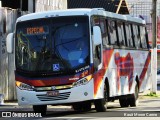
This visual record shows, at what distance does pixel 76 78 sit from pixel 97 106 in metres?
1.73

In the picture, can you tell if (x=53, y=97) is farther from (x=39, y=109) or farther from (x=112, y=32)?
(x=112, y=32)

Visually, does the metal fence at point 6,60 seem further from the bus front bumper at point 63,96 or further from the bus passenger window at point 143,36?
the bus front bumper at point 63,96

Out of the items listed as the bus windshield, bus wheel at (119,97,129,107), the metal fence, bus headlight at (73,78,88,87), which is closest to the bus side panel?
bus headlight at (73,78,88,87)

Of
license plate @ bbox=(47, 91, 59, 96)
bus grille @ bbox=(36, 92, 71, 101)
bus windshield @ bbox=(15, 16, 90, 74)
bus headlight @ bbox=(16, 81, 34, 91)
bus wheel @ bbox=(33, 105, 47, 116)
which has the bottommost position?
bus wheel @ bbox=(33, 105, 47, 116)

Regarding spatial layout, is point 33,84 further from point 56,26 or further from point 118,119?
point 118,119

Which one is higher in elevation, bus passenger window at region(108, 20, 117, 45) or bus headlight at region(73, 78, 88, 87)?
bus passenger window at region(108, 20, 117, 45)

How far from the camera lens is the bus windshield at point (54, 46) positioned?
17.8m

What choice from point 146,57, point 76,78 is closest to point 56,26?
point 76,78

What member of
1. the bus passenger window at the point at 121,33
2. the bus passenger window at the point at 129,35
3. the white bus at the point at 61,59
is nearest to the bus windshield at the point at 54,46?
the white bus at the point at 61,59

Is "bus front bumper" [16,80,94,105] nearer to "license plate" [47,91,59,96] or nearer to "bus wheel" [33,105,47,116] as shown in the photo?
"license plate" [47,91,59,96]

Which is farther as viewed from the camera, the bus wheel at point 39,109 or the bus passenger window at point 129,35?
the bus passenger window at point 129,35

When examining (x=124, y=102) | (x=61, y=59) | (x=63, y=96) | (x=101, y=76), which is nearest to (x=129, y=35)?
(x=124, y=102)

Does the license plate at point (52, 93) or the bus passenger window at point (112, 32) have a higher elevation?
the bus passenger window at point (112, 32)

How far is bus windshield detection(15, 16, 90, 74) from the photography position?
17.8 metres
